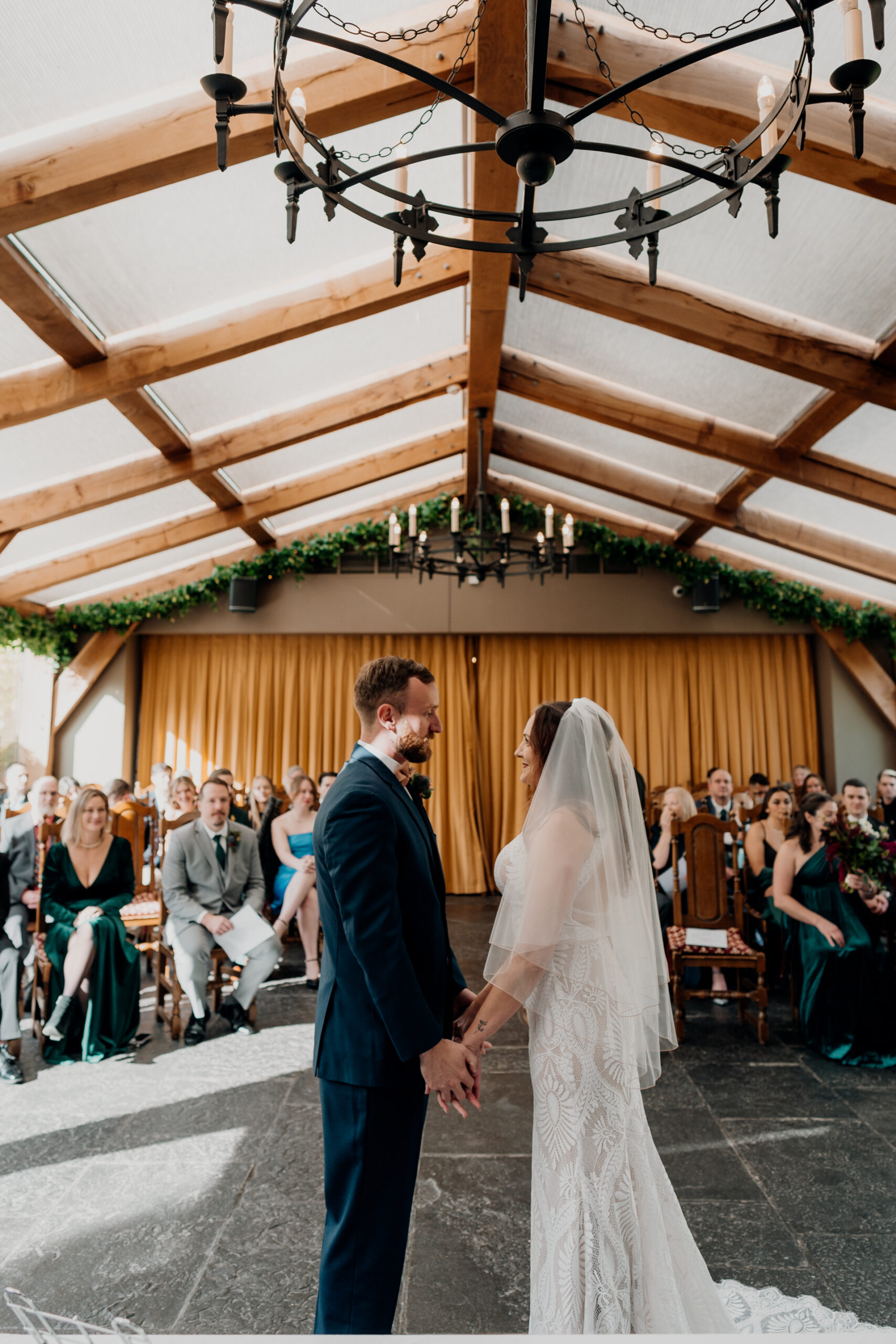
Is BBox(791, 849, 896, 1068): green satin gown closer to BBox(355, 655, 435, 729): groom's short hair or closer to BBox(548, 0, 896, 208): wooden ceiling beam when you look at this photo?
BBox(548, 0, 896, 208): wooden ceiling beam

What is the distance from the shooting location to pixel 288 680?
10.2m

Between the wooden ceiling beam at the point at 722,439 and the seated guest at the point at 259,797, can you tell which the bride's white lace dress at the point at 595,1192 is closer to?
the wooden ceiling beam at the point at 722,439

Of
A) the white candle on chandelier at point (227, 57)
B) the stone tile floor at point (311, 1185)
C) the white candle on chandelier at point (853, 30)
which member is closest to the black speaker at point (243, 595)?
the stone tile floor at point (311, 1185)

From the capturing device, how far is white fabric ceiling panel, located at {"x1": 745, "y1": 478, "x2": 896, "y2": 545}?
710cm

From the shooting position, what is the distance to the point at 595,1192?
6.12 ft

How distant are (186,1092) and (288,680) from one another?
6.65 m

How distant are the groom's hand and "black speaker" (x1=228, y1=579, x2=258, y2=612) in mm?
7990

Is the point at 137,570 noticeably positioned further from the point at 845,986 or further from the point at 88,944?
the point at 845,986

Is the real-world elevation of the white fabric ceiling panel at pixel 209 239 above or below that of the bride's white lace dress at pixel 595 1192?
above

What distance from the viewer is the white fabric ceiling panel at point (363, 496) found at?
9.09m

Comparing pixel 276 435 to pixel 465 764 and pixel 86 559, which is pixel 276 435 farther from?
pixel 465 764

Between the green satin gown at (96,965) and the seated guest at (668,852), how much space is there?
3.09m

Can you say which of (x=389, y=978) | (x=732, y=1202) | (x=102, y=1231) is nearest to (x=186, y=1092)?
(x=102, y=1231)

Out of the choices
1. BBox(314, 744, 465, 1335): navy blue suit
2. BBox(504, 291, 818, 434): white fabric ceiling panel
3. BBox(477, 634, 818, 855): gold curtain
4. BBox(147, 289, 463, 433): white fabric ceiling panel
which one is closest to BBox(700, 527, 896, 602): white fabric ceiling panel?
BBox(477, 634, 818, 855): gold curtain
